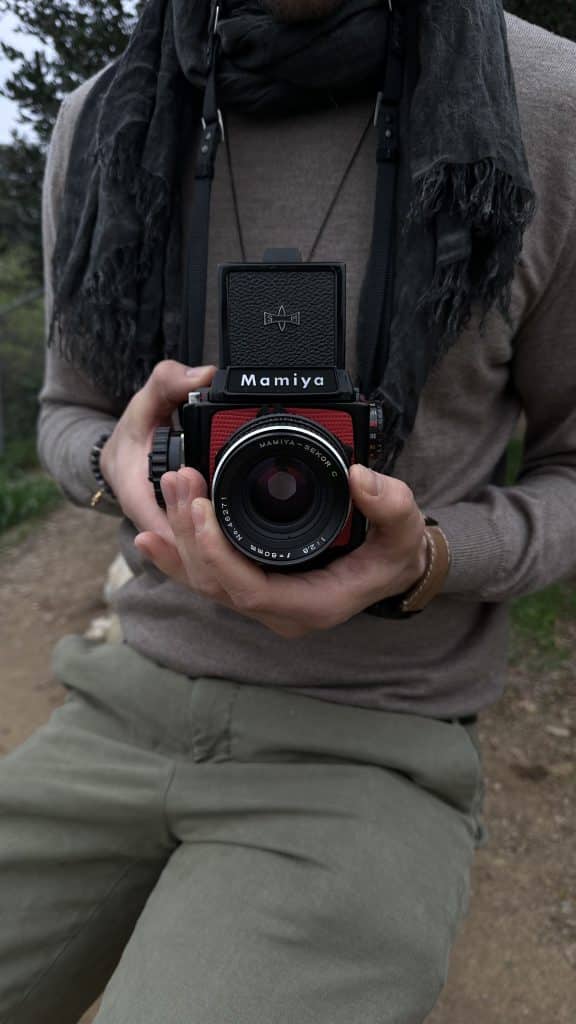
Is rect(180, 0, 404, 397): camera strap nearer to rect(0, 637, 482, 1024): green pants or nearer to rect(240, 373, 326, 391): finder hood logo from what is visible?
rect(240, 373, 326, 391): finder hood logo

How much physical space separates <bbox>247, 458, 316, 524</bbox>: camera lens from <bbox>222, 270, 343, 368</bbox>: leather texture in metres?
0.15

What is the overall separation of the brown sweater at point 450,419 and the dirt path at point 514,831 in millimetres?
860

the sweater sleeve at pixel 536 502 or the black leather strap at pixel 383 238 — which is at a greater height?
the black leather strap at pixel 383 238

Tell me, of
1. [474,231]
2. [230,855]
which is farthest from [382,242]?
[230,855]

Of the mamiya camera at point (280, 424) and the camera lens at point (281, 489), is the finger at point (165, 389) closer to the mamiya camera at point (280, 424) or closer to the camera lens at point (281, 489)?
the mamiya camera at point (280, 424)

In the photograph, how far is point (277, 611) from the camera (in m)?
1.16

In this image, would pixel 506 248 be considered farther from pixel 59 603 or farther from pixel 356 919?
pixel 59 603

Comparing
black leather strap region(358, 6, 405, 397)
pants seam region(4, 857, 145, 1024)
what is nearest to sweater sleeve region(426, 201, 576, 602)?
black leather strap region(358, 6, 405, 397)

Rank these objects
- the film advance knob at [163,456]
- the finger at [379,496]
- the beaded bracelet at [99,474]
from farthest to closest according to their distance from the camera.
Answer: the beaded bracelet at [99,474] → the film advance knob at [163,456] → the finger at [379,496]

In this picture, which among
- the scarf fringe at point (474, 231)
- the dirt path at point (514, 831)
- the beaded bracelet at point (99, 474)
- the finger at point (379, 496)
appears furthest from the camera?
the dirt path at point (514, 831)

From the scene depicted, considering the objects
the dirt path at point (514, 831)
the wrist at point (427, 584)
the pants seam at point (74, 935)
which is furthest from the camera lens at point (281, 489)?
the dirt path at point (514, 831)

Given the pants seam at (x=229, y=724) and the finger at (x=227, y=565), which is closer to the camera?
the finger at (x=227, y=565)

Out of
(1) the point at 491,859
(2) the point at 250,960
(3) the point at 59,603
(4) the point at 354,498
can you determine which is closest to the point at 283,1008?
(2) the point at 250,960

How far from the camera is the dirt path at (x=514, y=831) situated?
2014mm
